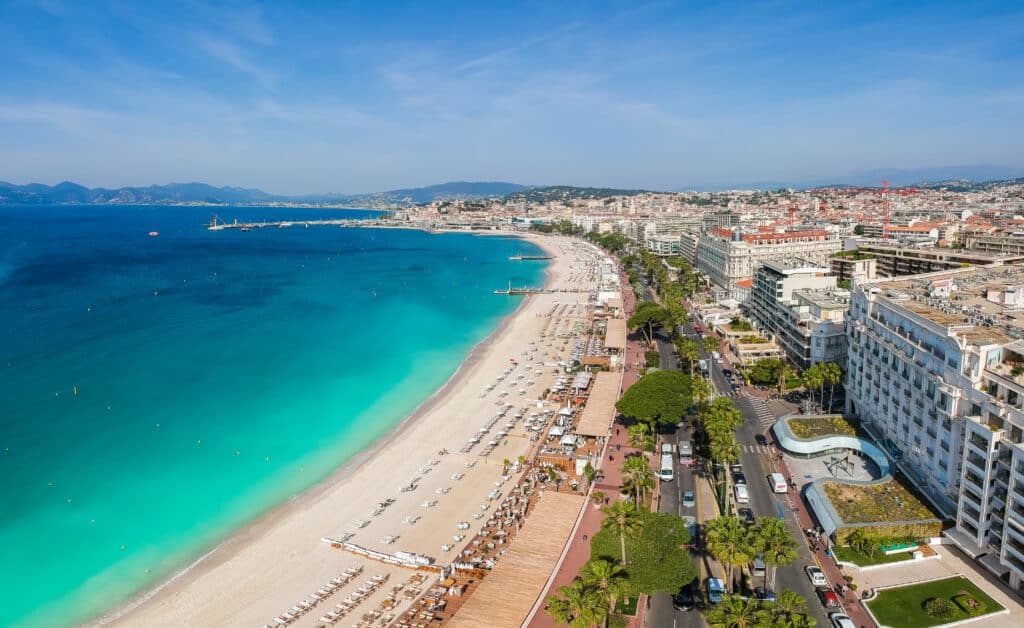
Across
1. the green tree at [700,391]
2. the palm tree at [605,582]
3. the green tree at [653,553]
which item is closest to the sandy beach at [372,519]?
the green tree at [653,553]

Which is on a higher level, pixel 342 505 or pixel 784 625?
pixel 784 625

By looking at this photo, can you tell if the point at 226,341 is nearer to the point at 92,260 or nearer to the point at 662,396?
the point at 662,396

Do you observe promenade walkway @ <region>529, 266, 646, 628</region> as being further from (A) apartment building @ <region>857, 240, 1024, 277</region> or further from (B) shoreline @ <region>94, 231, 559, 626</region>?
(A) apartment building @ <region>857, 240, 1024, 277</region>

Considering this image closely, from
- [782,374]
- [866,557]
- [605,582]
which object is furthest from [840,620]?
[782,374]

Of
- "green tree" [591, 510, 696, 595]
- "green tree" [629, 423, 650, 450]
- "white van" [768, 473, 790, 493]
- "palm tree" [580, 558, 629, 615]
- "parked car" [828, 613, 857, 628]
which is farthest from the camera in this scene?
"green tree" [629, 423, 650, 450]

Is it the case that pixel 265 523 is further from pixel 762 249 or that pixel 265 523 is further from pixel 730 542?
pixel 762 249

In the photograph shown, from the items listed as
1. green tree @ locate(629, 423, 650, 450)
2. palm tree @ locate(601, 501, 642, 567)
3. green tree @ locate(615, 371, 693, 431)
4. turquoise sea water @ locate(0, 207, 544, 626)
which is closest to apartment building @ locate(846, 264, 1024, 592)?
green tree @ locate(615, 371, 693, 431)

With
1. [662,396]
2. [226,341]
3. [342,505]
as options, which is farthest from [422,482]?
[226,341]
